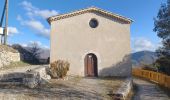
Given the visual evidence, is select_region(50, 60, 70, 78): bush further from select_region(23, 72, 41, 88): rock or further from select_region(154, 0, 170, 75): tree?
select_region(154, 0, 170, 75): tree

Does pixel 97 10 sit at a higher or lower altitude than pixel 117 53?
higher

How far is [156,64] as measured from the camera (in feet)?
126

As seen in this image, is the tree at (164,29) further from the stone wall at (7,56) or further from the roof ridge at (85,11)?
the stone wall at (7,56)

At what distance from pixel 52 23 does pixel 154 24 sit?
1240cm

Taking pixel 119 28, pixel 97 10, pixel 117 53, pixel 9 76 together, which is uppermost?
pixel 97 10

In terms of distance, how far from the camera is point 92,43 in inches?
1115

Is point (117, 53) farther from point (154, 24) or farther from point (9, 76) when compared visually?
point (9, 76)

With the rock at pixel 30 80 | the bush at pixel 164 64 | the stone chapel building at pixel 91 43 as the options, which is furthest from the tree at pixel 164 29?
the rock at pixel 30 80

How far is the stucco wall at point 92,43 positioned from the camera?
2806 cm

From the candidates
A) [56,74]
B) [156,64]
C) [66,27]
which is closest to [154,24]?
[156,64]

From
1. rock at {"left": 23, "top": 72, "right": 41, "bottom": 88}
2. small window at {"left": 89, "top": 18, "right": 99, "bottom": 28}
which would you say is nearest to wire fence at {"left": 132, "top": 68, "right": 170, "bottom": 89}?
small window at {"left": 89, "top": 18, "right": 99, "bottom": 28}

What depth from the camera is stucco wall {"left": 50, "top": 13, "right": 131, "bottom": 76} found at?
28.1 m

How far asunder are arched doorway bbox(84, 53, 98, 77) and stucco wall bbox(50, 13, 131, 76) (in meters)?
0.33

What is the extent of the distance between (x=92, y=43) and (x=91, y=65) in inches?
81.0
